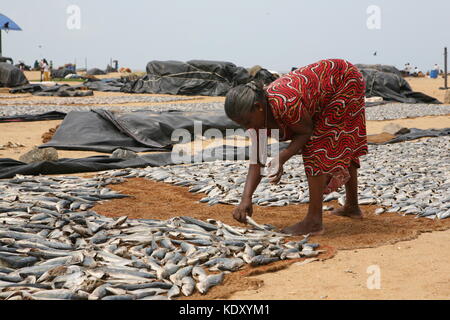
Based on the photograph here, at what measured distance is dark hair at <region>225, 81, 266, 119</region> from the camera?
345cm

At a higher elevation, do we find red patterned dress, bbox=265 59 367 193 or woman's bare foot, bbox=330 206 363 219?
red patterned dress, bbox=265 59 367 193

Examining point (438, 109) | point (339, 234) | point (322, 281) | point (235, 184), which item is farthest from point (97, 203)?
point (438, 109)

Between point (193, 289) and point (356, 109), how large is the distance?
1.87 meters

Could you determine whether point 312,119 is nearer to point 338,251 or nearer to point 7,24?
point 338,251

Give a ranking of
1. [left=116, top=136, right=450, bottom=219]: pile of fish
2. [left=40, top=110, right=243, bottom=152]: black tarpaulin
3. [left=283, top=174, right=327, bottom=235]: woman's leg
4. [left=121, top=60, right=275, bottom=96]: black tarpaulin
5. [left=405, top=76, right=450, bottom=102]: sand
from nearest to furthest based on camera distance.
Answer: [left=283, top=174, right=327, bottom=235]: woman's leg
[left=116, top=136, right=450, bottom=219]: pile of fish
[left=40, top=110, right=243, bottom=152]: black tarpaulin
[left=121, top=60, right=275, bottom=96]: black tarpaulin
[left=405, top=76, right=450, bottom=102]: sand

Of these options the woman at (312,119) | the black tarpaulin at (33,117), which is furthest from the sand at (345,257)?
the black tarpaulin at (33,117)

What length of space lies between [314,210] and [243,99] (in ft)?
3.45

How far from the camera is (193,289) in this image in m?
2.91

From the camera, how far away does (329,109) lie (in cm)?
382

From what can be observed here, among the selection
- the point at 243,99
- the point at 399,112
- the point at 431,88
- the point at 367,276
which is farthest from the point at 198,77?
the point at 367,276

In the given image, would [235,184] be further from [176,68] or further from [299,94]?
[176,68]

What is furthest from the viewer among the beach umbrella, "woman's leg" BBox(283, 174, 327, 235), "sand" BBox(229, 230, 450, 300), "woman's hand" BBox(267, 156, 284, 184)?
the beach umbrella

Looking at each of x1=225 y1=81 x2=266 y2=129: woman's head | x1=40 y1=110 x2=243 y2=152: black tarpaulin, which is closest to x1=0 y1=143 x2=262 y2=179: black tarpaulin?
x1=40 y1=110 x2=243 y2=152: black tarpaulin

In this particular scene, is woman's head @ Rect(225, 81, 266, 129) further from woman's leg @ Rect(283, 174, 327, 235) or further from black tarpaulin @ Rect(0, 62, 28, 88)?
black tarpaulin @ Rect(0, 62, 28, 88)
